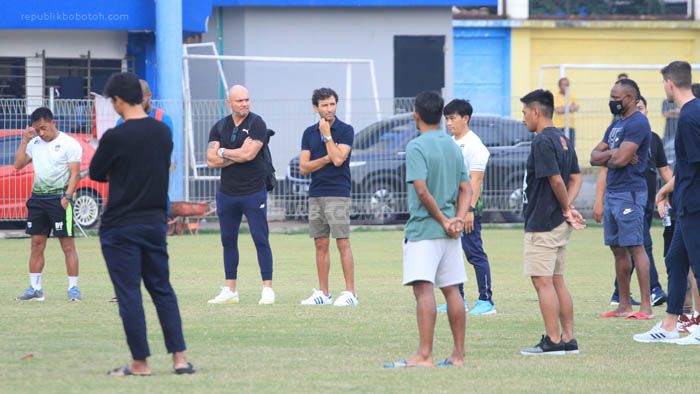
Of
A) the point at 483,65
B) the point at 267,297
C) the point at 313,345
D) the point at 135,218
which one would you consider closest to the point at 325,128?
the point at 267,297

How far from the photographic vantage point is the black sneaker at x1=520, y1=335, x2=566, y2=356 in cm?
930

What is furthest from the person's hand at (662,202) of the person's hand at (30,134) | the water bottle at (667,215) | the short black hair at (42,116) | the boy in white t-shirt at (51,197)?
the person's hand at (30,134)

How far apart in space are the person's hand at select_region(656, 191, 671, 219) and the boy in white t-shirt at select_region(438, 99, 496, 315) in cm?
160

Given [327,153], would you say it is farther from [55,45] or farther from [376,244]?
[55,45]

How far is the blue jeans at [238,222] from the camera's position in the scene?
12.3 metres

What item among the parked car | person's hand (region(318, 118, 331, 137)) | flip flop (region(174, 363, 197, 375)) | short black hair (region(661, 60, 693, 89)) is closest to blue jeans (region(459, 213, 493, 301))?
person's hand (region(318, 118, 331, 137))

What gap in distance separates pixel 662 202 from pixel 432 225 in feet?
11.1

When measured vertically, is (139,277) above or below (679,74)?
below

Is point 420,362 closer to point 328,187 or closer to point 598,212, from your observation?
point 598,212

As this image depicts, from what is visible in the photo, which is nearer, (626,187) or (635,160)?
(635,160)

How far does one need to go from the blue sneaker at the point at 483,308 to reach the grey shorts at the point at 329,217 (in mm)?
1471

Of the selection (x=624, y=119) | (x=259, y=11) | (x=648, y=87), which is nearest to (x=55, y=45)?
(x=259, y=11)

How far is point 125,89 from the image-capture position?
8.23 meters

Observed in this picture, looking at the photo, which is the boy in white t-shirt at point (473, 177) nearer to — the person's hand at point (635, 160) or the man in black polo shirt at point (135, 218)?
the person's hand at point (635, 160)
